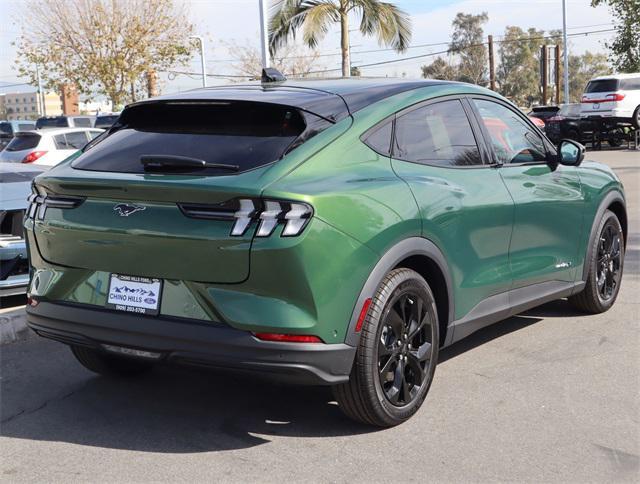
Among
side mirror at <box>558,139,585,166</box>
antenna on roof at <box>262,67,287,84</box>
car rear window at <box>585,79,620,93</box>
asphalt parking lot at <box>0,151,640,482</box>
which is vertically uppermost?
car rear window at <box>585,79,620,93</box>

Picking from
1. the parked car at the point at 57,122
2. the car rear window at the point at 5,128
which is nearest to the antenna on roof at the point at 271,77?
the parked car at the point at 57,122

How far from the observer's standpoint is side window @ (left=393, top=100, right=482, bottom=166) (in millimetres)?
4441

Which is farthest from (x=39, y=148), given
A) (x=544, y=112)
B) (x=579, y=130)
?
(x=544, y=112)

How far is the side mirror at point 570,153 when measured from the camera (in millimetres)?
5676

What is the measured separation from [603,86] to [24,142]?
18222mm

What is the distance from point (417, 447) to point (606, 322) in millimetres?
2776

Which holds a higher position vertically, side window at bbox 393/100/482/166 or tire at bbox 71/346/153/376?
side window at bbox 393/100/482/166

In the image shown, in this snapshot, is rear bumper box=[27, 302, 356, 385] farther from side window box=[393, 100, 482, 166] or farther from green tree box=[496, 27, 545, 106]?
green tree box=[496, 27, 545, 106]

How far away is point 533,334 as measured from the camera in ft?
19.3

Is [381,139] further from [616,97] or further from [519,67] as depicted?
[519,67]

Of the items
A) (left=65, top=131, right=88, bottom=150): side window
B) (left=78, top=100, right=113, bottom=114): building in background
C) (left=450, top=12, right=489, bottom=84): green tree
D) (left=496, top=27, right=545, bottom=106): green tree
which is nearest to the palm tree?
(left=65, top=131, right=88, bottom=150): side window

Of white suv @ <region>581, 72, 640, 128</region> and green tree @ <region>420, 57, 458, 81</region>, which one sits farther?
green tree @ <region>420, 57, 458, 81</region>

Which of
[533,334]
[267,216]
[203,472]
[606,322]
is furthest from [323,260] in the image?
[606,322]

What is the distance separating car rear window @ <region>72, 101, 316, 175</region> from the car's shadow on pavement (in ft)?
3.21
